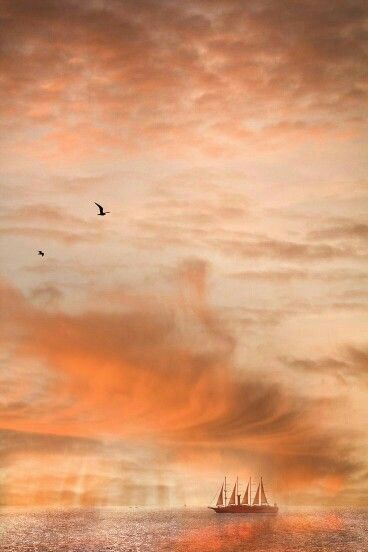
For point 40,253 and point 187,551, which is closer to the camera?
point 40,253

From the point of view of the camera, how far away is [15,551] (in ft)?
594

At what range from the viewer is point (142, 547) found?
19300cm

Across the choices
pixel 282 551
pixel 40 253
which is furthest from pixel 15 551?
pixel 40 253

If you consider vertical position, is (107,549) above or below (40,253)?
below

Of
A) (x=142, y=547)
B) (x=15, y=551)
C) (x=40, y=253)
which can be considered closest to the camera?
(x=40, y=253)

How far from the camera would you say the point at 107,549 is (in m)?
182

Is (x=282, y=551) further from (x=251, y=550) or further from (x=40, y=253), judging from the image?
(x=40, y=253)

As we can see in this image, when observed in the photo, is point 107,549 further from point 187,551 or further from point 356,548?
point 356,548

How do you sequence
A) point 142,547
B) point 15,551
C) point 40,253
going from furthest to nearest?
1. point 142,547
2. point 15,551
3. point 40,253

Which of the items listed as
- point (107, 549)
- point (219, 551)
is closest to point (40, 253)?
point (107, 549)

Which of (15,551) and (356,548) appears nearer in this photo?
(15,551)

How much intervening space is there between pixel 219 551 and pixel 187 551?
10.4 metres

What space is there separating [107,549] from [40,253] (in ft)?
343

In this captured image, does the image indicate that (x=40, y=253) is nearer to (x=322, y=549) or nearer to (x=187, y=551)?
(x=187, y=551)
